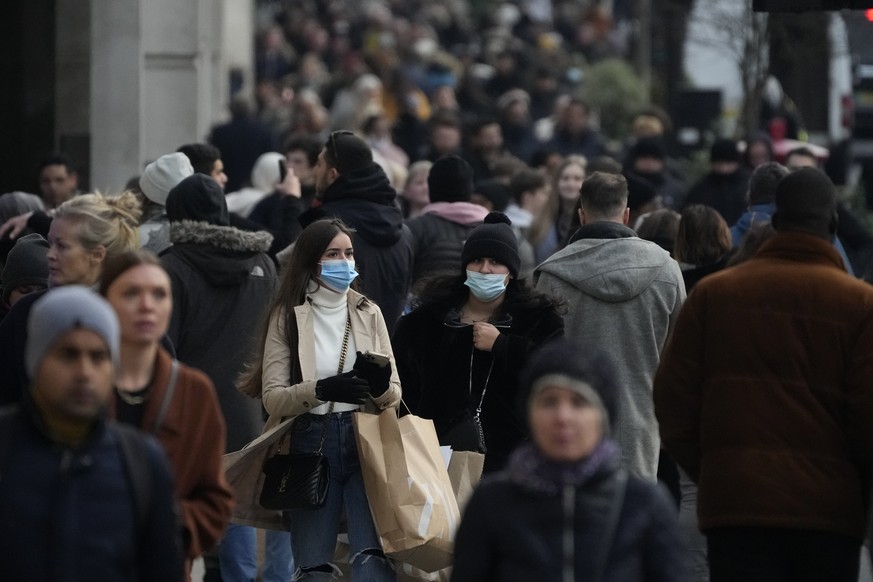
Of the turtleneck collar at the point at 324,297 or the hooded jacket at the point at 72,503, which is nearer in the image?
the hooded jacket at the point at 72,503

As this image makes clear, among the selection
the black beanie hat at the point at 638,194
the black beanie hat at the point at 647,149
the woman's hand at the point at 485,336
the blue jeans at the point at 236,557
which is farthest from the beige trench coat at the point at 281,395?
the black beanie hat at the point at 647,149

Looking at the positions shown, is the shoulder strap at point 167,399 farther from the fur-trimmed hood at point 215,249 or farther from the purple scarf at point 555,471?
the fur-trimmed hood at point 215,249

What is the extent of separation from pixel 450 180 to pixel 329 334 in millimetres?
3100

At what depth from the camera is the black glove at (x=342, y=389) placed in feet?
24.0

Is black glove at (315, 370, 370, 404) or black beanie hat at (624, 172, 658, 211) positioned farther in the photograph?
black beanie hat at (624, 172, 658, 211)

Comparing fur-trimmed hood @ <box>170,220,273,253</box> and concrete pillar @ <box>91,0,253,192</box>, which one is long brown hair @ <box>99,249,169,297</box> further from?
concrete pillar @ <box>91,0,253,192</box>

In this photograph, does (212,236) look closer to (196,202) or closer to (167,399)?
(196,202)

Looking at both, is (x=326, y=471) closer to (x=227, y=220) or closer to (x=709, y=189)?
(x=227, y=220)

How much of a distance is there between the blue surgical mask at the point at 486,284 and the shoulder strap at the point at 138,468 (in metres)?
3.23

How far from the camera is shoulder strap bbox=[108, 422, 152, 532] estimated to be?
4.74 metres

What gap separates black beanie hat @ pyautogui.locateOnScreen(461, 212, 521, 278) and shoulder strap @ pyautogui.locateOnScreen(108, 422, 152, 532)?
10.7 feet

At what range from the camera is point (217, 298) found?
28.3 ft

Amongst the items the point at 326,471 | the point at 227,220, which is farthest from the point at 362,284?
the point at 326,471

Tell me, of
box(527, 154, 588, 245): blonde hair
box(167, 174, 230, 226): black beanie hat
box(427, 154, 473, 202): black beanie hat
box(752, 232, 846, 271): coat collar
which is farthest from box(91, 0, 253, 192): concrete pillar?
box(752, 232, 846, 271): coat collar
